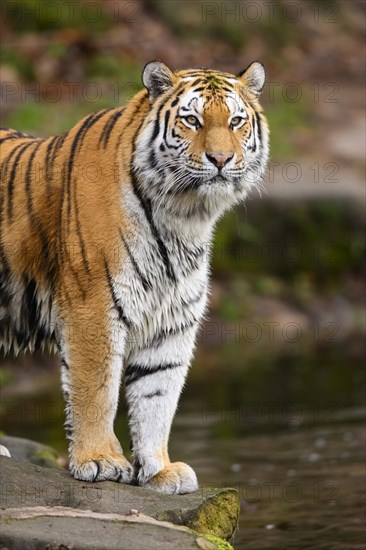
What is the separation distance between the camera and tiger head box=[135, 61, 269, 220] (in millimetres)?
5453

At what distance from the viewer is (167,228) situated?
18.7 feet

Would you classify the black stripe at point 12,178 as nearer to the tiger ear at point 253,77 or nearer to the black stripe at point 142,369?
the black stripe at point 142,369

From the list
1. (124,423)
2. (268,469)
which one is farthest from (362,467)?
(124,423)

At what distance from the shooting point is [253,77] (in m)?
5.88

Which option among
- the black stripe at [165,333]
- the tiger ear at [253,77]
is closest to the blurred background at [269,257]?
the black stripe at [165,333]

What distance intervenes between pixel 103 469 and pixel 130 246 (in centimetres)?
101

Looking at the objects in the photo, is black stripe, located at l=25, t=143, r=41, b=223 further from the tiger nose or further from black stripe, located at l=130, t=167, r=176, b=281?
the tiger nose

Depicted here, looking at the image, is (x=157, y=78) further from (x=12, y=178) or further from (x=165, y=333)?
(x=165, y=333)

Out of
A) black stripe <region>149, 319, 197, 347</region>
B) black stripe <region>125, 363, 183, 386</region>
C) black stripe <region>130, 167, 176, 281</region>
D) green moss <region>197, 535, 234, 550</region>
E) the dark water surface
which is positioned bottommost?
the dark water surface

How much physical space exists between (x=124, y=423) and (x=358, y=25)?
48.3 feet

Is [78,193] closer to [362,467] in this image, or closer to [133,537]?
[133,537]

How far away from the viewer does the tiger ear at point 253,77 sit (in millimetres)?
5859

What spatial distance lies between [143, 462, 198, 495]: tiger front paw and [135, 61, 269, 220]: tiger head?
122 cm

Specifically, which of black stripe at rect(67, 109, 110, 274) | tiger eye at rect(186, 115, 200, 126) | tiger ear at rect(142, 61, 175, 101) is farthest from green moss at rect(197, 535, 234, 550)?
tiger ear at rect(142, 61, 175, 101)
